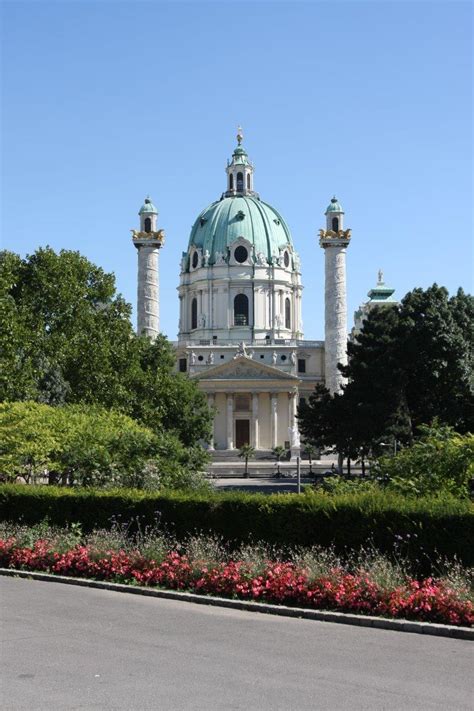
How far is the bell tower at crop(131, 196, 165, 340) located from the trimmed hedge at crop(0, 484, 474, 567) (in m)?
74.1

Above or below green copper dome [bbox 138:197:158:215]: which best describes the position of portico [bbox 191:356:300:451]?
below

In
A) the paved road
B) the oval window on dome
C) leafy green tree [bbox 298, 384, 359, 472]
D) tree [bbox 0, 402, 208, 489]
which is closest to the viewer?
the paved road

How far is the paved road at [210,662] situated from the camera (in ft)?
35.4

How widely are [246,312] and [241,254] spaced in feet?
22.9

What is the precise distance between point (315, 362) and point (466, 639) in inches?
3796

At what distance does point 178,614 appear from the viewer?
16.5m

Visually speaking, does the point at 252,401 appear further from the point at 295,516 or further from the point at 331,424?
the point at 295,516

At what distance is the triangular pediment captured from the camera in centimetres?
10388

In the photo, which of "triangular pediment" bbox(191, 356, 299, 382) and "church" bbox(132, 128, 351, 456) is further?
"triangular pediment" bbox(191, 356, 299, 382)

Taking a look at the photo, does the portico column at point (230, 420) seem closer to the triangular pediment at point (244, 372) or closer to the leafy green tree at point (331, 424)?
the triangular pediment at point (244, 372)

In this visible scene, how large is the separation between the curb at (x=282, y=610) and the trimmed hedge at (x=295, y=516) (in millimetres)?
2202

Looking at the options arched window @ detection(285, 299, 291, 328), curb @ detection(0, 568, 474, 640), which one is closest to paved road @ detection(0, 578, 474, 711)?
curb @ detection(0, 568, 474, 640)

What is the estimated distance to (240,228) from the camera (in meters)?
116

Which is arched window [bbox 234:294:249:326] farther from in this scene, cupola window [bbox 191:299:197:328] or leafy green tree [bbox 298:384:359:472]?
leafy green tree [bbox 298:384:359:472]
